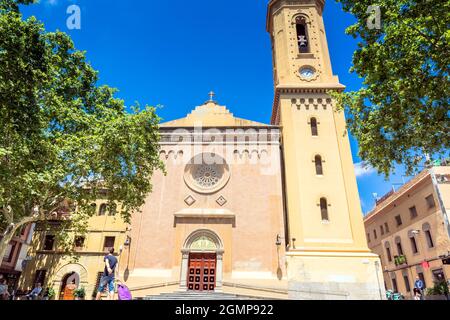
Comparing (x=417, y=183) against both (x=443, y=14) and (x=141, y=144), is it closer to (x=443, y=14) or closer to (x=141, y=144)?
(x=443, y=14)

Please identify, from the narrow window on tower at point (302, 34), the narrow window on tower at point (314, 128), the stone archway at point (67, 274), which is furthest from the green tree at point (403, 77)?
the stone archway at point (67, 274)

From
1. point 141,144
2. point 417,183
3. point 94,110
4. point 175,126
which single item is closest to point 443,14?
point 141,144

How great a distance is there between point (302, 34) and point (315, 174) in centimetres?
1516

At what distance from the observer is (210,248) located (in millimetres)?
21281

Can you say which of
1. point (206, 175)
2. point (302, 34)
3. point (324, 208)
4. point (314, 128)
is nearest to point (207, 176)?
point (206, 175)

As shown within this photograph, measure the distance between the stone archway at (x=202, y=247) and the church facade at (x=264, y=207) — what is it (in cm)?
7

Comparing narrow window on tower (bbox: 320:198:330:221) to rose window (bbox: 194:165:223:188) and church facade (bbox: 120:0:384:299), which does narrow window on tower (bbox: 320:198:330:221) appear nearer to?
church facade (bbox: 120:0:384:299)

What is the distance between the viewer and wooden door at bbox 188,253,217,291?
20.3 m

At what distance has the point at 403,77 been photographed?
11125 millimetres

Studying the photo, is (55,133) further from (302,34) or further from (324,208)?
(302,34)

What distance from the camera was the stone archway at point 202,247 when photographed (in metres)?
20.3

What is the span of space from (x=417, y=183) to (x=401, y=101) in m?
21.5

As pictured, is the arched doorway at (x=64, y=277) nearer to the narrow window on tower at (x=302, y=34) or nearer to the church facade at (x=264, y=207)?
the church facade at (x=264, y=207)

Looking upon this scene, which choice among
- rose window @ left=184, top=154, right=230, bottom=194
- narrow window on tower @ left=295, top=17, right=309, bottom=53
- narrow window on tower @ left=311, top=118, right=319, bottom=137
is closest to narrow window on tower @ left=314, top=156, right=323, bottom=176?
narrow window on tower @ left=311, top=118, right=319, bottom=137
